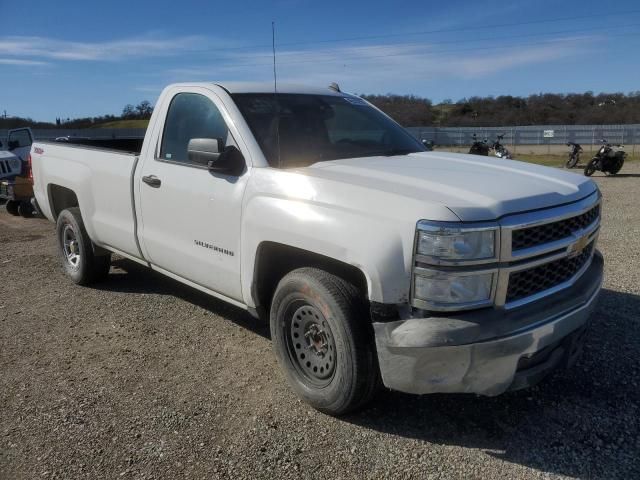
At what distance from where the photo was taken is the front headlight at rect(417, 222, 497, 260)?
104 inches

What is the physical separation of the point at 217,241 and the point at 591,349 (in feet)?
9.31

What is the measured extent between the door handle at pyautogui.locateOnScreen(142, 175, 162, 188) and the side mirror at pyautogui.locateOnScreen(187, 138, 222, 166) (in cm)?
79

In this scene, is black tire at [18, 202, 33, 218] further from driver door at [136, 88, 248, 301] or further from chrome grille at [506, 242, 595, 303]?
chrome grille at [506, 242, 595, 303]

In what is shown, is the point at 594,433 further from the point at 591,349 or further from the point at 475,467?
the point at 591,349

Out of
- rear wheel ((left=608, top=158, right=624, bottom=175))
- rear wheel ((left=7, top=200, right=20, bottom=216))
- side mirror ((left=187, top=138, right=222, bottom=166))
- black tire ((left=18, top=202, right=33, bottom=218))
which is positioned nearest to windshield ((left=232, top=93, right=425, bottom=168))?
side mirror ((left=187, top=138, right=222, bottom=166))

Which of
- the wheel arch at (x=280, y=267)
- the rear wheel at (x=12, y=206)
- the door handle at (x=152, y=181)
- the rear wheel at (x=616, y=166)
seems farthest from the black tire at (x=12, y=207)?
the rear wheel at (x=616, y=166)

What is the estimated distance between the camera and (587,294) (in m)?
3.20

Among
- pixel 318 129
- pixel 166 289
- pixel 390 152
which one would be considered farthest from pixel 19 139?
pixel 390 152

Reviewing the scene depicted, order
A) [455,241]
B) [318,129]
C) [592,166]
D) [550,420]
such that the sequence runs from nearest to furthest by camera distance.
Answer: [455,241] < [550,420] < [318,129] < [592,166]

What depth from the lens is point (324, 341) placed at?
3.28m

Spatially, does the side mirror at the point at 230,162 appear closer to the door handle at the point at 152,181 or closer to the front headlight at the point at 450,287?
the door handle at the point at 152,181

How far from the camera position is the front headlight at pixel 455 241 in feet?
8.64

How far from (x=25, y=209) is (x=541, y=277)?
1124cm

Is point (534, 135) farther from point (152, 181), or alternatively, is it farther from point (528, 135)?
point (152, 181)
